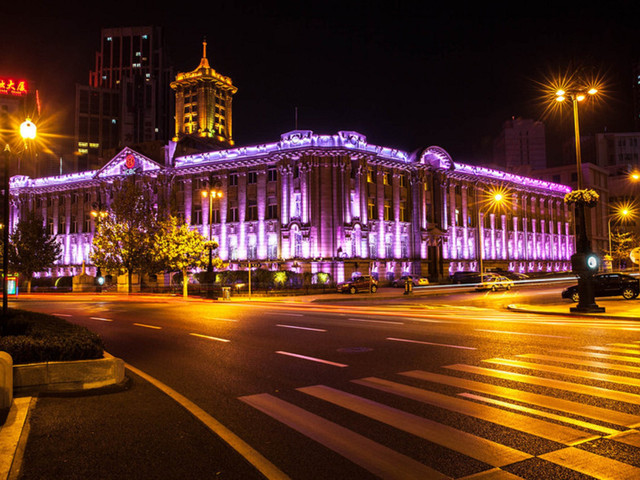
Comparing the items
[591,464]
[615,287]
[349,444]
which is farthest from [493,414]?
[615,287]

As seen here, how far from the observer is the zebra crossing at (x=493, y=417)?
478 centimetres

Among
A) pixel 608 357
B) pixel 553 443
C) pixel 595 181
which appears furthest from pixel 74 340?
pixel 595 181

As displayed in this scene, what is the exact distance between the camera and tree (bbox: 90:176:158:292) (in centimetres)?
4838

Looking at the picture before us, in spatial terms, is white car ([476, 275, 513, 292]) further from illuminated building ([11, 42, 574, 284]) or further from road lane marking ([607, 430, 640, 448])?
road lane marking ([607, 430, 640, 448])

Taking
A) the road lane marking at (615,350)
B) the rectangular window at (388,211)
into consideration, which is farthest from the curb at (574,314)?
the rectangular window at (388,211)

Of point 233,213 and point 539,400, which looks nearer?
point 539,400

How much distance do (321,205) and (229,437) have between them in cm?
5276

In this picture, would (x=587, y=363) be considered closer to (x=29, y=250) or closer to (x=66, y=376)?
(x=66, y=376)

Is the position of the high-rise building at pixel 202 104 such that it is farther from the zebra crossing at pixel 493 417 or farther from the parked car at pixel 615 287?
the zebra crossing at pixel 493 417

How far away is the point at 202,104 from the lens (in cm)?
9350

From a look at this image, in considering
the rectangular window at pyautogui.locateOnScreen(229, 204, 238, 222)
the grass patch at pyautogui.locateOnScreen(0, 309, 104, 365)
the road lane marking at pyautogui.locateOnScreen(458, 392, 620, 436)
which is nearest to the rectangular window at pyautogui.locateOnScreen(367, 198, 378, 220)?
the rectangular window at pyautogui.locateOnScreen(229, 204, 238, 222)

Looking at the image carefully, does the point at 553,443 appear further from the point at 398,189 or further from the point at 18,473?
the point at 398,189

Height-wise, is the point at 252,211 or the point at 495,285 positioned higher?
the point at 252,211

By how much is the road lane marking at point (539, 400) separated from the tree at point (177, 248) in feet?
130
